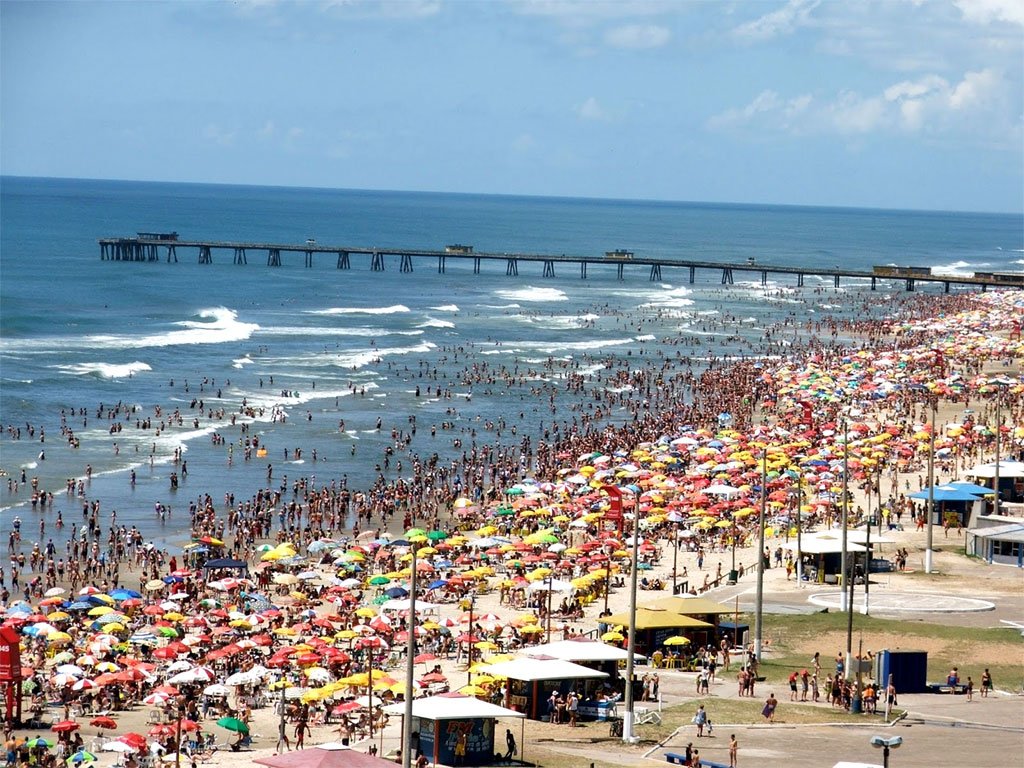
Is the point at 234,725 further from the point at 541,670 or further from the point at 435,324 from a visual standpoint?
the point at 435,324

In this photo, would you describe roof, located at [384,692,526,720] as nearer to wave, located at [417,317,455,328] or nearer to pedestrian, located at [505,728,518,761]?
pedestrian, located at [505,728,518,761]

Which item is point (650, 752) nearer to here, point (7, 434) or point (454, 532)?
point (454, 532)

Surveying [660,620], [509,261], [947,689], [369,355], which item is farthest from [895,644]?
[509,261]

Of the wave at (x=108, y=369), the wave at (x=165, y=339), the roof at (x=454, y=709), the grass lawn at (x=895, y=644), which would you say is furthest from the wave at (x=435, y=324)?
the roof at (x=454, y=709)

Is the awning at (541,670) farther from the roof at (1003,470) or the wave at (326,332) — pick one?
the wave at (326,332)

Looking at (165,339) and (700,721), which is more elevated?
(165,339)
